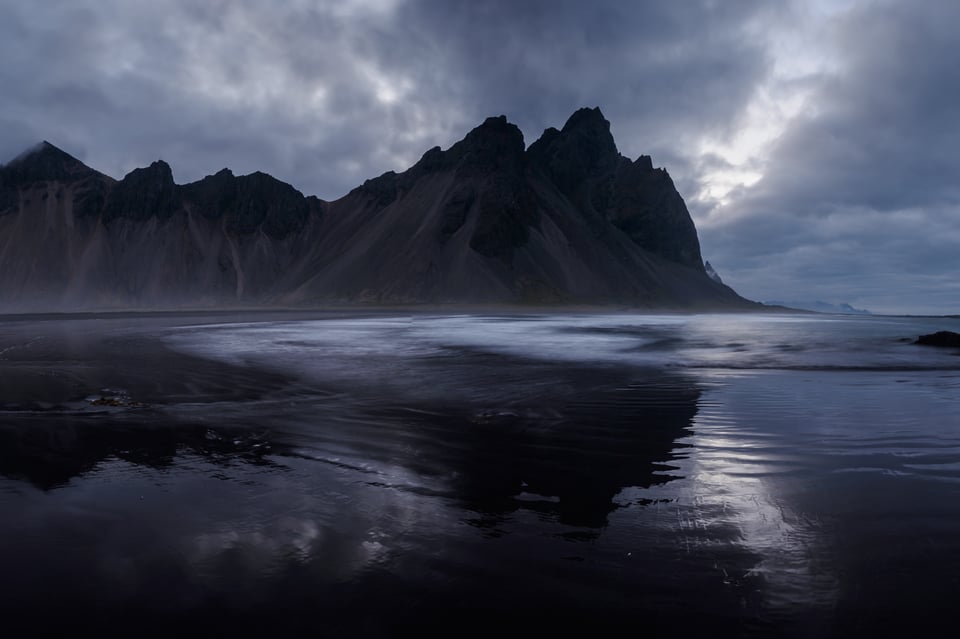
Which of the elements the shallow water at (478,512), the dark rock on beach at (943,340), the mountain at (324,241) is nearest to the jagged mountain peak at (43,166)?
the mountain at (324,241)

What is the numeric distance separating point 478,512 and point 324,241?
611 ft

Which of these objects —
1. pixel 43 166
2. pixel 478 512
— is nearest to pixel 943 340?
pixel 478 512

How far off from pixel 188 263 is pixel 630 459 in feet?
621

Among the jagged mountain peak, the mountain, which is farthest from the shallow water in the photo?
the jagged mountain peak

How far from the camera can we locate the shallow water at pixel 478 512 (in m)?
4.40

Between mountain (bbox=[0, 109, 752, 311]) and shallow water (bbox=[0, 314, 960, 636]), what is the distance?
135m

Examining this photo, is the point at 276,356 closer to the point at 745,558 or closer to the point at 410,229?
the point at 745,558

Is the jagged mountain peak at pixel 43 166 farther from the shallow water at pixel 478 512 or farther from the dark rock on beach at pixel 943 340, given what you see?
the dark rock on beach at pixel 943 340

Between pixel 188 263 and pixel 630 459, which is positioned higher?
pixel 188 263

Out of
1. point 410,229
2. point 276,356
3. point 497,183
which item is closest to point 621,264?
point 497,183

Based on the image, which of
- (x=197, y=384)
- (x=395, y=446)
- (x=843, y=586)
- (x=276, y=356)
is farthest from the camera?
(x=276, y=356)

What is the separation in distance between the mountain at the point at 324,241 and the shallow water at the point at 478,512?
13490 centimetres

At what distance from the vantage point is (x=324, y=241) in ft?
601

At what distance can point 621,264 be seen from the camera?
179375 millimetres
